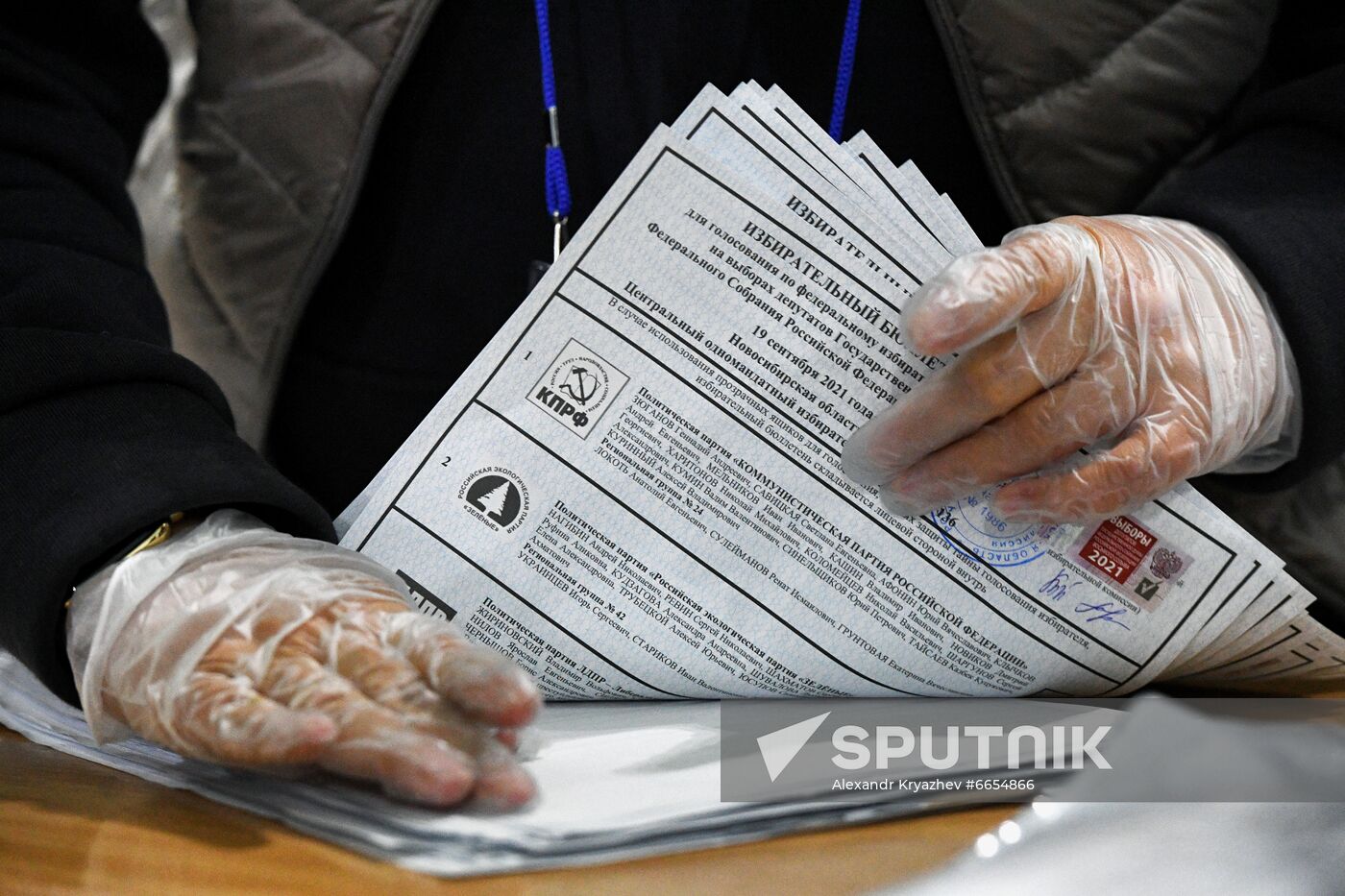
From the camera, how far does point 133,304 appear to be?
0.65 metres

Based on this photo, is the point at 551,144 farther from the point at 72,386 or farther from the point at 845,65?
the point at 72,386

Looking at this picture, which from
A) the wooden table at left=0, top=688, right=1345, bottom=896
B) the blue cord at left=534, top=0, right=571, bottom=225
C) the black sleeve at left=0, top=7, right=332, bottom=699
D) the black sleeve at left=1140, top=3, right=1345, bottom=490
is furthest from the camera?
the blue cord at left=534, top=0, right=571, bottom=225

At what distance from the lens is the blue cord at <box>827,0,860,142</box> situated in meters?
0.68

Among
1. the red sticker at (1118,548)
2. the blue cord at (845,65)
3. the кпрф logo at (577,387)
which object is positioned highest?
the blue cord at (845,65)

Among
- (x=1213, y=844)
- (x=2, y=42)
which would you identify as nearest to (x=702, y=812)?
(x=1213, y=844)

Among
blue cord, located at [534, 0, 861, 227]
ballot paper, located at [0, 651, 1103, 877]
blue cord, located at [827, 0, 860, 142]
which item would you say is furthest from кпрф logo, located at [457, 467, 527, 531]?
blue cord, located at [827, 0, 860, 142]

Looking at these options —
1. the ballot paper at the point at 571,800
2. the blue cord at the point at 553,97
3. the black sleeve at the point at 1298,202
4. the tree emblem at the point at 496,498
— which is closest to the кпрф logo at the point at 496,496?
the tree emblem at the point at 496,498

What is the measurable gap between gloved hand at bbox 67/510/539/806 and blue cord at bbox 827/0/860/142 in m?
0.44

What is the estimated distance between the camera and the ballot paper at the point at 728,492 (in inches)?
21.1

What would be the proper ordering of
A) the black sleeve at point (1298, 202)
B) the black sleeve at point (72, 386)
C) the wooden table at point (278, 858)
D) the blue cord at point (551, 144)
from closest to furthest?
the wooden table at point (278, 858) < the black sleeve at point (72, 386) < the black sleeve at point (1298, 202) < the blue cord at point (551, 144)

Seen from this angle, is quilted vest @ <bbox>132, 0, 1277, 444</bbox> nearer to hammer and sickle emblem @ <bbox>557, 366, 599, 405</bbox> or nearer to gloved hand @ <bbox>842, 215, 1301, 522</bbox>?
gloved hand @ <bbox>842, 215, 1301, 522</bbox>

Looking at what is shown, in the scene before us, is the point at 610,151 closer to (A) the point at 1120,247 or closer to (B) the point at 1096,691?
(A) the point at 1120,247
